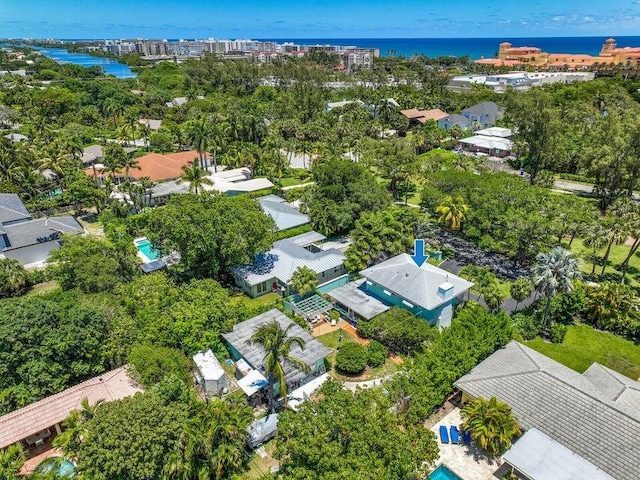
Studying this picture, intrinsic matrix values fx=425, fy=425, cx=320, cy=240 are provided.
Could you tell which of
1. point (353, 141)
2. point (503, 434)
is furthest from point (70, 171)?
point (503, 434)

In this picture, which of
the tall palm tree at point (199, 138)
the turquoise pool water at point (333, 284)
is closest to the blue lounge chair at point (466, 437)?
the turquoise pool water at point (333, 284)

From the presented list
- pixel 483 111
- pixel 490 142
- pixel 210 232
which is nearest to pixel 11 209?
pixel 210 232

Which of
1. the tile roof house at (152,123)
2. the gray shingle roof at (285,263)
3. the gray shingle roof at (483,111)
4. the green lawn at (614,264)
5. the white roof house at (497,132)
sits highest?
the gray shingle roof at (483,111)

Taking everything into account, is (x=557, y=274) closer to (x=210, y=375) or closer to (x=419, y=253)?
(x=419, y=253)

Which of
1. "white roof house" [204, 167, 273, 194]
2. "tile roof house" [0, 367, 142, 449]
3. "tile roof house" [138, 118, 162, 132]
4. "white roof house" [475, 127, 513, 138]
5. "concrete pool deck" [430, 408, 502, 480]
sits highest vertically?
"white roof house" [475, 127, 513, 138]

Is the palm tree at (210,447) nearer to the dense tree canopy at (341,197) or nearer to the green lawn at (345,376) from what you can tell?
the green lawn at (345,376)

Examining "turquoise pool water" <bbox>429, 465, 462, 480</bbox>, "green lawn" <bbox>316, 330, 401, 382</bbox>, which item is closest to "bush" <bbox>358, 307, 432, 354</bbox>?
"green lawn" <bbox>316, 330, 401, 382</bbox>

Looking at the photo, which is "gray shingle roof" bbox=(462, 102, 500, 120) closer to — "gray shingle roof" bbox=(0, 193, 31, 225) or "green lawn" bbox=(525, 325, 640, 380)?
"green lawn" bbox=(525, 325, 640, 380)
